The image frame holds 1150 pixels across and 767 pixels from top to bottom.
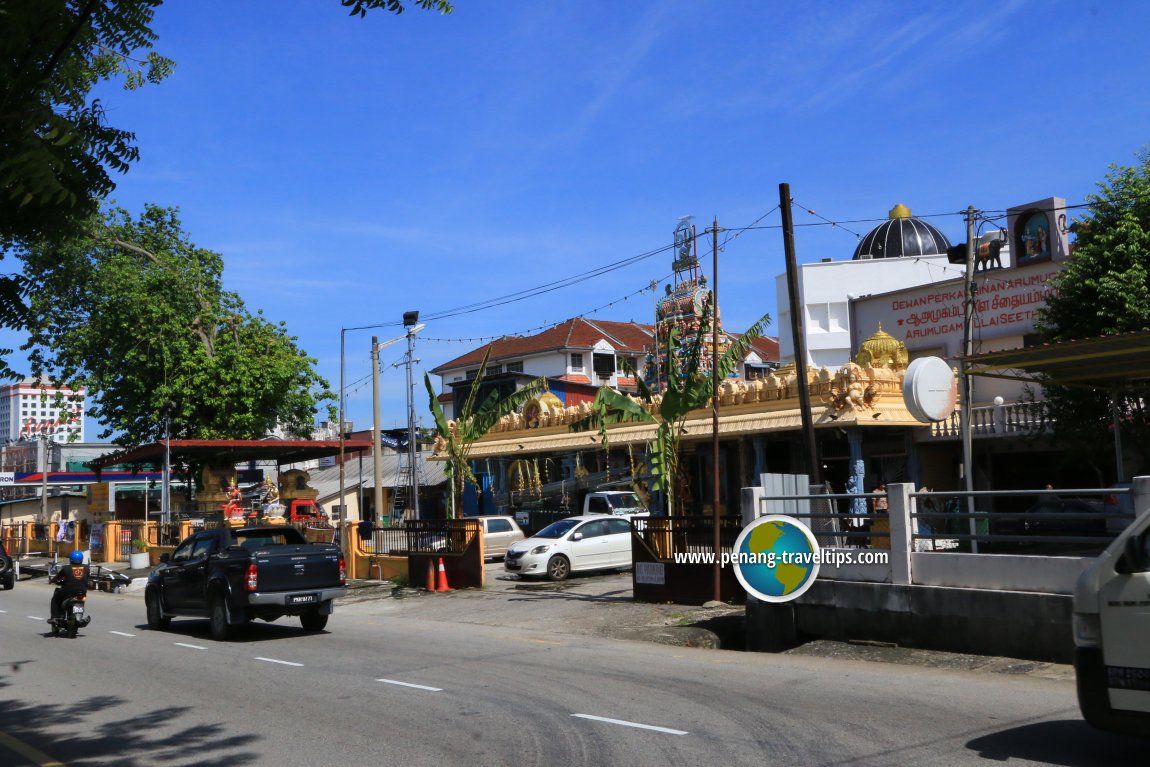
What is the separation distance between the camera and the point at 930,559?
13.2m

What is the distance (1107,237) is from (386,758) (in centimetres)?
2117

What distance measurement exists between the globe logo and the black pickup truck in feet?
21.7

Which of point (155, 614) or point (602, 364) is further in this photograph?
point (602, 364)

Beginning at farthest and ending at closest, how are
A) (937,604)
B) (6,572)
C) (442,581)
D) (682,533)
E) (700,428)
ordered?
(6,572), (700,428), (442,581), (682,533), (937,604)

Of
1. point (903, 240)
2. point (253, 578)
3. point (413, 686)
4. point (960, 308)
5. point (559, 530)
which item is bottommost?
point (413, 686)

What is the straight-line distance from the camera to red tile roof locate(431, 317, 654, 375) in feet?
207

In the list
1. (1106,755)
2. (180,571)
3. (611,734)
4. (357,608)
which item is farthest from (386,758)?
(357,608)

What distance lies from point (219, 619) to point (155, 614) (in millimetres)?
2961

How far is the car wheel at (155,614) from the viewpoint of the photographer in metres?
18.8

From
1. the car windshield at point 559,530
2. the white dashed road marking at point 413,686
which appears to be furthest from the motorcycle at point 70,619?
the car windshield at point 559,530

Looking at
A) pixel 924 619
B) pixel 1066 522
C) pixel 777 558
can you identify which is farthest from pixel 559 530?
pixel 924 619

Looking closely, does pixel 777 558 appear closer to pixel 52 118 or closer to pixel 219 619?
pixel 219 619

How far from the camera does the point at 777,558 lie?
1555 centimetres

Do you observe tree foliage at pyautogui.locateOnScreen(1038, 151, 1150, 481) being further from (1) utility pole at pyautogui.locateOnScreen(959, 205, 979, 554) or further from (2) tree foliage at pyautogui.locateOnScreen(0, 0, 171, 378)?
(2) tree foliage at pyautogui.locateOnScreen(0, 0, 171, 378)
